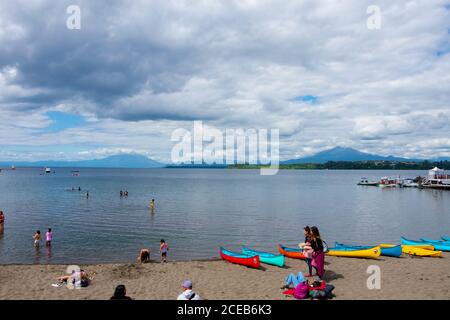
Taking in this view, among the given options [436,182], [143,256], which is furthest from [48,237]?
[436,182]

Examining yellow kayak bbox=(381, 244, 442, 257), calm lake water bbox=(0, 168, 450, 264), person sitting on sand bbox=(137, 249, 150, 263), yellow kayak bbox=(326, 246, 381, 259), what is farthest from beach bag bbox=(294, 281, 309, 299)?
yellow kayak bbox=(381, 244, 442, 257)

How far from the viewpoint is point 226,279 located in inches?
725

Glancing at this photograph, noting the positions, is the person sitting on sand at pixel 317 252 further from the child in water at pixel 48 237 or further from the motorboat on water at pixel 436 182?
the motorboat on water at pixel 436 182

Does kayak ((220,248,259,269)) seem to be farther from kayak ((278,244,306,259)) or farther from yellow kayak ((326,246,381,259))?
yellow kayak ((326,246,381,259))

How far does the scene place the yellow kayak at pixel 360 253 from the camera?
22562mm

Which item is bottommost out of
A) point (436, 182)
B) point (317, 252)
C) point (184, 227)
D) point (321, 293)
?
point (184, 227)

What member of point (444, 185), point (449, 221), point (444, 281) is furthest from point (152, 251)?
point (444, 185)

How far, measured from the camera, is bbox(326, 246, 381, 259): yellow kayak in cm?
2256

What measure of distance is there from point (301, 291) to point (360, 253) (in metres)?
10.5

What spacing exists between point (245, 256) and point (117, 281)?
7858mm

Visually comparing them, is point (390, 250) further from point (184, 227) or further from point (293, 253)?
point (184, 227)

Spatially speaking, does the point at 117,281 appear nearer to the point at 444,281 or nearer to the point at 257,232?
the point at 444,281
